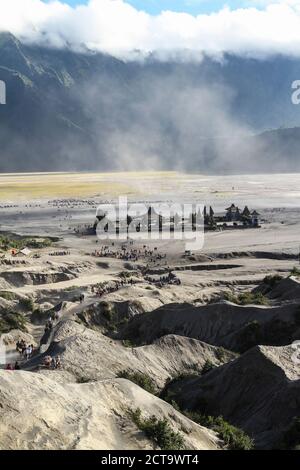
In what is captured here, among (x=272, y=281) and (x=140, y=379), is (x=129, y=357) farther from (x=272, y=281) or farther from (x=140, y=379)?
(x=272, y=281)

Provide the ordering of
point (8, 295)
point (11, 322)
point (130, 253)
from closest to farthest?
point (11, 322) < point (8, 295) < point (130, 253)

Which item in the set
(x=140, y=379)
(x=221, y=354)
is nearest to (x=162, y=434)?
(x=140, y=379)

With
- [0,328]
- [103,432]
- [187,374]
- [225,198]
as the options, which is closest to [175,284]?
[0,328]

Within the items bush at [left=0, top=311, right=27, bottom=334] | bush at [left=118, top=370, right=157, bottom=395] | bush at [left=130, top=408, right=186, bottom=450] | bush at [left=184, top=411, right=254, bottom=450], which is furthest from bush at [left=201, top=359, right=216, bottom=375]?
bush at [left=0, top=311, right=27, bottom=334]

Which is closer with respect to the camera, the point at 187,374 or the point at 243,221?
the point at 187,374

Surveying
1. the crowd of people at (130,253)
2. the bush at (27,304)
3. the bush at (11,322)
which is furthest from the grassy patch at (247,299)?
the crowd of people at (130,253)
